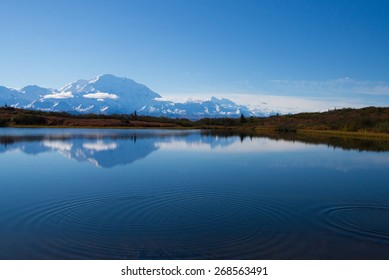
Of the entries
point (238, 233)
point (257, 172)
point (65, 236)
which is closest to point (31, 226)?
point (65, 236)

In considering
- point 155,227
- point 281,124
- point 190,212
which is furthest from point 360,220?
point 281,124

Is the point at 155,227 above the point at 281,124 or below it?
below

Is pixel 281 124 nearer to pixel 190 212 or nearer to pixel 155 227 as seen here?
pixel 190 212

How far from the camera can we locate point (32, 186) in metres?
16.3

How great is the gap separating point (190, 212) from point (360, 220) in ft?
17.0

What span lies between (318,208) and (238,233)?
4320 mm

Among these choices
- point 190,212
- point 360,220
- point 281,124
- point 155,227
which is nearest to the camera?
point 155,227

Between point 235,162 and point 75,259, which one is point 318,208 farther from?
point 235,162

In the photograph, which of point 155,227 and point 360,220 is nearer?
point 155,227

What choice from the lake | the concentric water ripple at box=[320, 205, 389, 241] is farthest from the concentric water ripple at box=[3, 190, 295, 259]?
the concentric water ripple at box=[320, 205, 389, 241]

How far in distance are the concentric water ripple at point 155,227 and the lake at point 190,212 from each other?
27 millimetres

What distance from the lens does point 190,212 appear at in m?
12.3

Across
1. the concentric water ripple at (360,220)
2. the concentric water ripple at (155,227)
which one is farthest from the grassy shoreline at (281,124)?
the concentric water ripple at (155,227)

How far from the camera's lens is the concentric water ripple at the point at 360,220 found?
34.8ft
